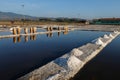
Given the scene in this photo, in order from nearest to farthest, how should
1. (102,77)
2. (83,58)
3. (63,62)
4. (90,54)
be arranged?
(102,77) → (63,62) → (83,58) → (90,54)

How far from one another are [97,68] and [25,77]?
457 cm

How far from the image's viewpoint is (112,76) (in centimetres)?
1134

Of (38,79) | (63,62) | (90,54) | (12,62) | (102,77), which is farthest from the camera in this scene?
(90,54)

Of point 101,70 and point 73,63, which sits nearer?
point 101,70

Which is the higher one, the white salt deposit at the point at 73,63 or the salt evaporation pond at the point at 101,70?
the white salt deposit at the point at 73,63

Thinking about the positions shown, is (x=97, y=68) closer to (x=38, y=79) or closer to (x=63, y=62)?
(x=63, y=62)

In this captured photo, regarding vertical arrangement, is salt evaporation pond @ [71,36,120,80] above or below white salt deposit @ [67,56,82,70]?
below

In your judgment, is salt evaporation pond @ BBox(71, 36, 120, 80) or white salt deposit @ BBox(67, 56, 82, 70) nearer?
salt evaporation pond @ BBox(71, 36, 120, 80)

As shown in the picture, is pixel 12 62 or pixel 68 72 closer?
pixel 68 72

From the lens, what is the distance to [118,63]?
14.3m

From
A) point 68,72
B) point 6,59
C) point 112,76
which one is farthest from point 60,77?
point 6,59

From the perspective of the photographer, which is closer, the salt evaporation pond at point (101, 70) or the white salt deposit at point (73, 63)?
the salt evaporation pond at point (101, 70)

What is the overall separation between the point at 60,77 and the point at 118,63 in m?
5.32

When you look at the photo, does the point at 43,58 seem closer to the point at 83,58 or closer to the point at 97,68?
the point at 83,58
